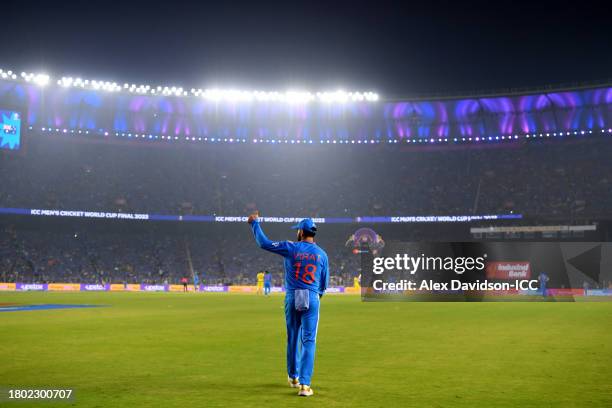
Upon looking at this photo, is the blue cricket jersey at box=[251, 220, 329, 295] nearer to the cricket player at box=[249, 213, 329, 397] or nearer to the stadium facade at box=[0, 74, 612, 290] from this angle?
the cricket player at box=[249, 213, 329, 397]

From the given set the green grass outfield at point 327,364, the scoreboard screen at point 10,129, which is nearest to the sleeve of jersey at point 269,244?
the green grass outfield at point 327,364

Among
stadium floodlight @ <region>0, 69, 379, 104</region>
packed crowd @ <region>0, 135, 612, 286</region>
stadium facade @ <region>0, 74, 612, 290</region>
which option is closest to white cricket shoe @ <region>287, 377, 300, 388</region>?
stadium facade @ <region>0, 74, 612, 290</region>

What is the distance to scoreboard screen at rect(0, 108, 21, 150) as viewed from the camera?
59.4 metres

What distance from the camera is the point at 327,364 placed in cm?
1221

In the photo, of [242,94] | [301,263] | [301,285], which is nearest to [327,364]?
[301,285]

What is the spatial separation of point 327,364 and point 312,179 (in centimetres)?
7173

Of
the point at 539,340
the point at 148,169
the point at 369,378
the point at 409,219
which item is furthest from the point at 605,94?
the point at 369,378

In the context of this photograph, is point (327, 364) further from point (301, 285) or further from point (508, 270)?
point (508, 270)

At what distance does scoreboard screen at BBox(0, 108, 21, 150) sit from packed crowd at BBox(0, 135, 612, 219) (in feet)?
31.2

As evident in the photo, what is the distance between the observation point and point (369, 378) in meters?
10.6

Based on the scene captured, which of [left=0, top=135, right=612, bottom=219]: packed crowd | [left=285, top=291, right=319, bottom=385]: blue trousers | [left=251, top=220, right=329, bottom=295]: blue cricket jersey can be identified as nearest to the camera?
[left=285, top=291, right=319, bottom=385]: blue trousers

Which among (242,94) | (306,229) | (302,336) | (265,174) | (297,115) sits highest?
(242,94)

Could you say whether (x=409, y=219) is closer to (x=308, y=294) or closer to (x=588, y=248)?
(x=588, y=248)

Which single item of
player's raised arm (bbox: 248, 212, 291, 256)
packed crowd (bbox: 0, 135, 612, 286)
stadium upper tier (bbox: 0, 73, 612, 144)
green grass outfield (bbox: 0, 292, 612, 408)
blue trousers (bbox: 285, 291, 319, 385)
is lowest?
green grass outfield (bbox: 0, 292, 612, 408)
